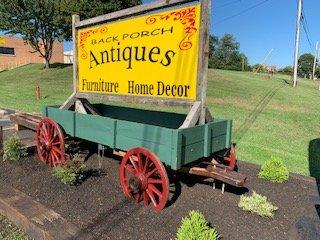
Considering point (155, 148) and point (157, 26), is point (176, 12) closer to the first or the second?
point (157, 26)

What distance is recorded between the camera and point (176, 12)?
542 centimetres

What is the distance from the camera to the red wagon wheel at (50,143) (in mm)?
6527

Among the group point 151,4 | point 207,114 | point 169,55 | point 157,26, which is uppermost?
point 151,4

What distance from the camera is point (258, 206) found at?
472 centimetres

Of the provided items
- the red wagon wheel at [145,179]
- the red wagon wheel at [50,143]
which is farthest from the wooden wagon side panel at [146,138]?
the red wagon wheel at [50,143]

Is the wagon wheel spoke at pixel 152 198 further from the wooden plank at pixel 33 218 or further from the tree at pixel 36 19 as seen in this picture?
the tree at pixel 36 19

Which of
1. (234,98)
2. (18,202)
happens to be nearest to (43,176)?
(18,202)

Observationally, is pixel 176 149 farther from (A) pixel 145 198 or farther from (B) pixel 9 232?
(B) pixel 9 232

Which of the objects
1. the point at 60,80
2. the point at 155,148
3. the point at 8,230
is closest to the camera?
the point at 8,230

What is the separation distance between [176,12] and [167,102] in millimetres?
1478

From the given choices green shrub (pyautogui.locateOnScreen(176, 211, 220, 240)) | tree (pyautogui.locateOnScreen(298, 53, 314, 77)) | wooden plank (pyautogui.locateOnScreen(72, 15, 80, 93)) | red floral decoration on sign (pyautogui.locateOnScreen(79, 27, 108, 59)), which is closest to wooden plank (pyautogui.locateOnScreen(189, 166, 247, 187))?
green shrub (pyautogui.locateOnScreen(176, 211, 220, 240))

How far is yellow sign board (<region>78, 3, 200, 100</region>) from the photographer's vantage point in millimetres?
5328

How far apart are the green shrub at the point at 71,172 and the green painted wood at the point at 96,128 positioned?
21.4 inches

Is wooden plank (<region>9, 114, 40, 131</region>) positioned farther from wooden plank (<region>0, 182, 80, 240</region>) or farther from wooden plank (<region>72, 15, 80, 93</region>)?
wooden plank (<region>0, 182, 80, 240</region>)
